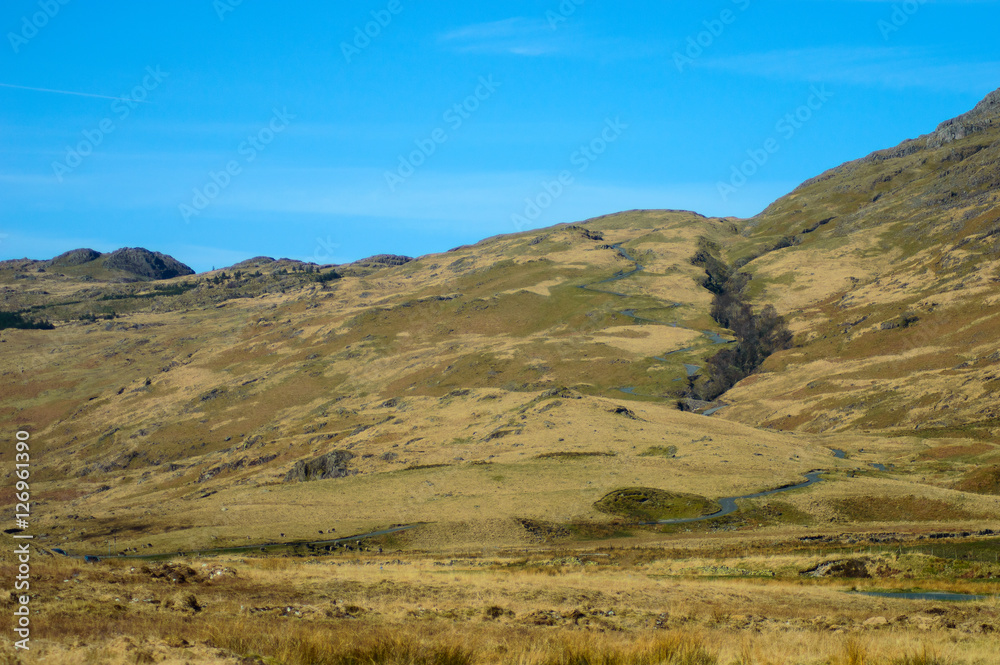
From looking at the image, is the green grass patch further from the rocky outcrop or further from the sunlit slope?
the sunlit slope

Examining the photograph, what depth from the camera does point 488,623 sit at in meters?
22.3

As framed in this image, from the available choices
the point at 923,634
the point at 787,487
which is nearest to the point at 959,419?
the point at 787,487

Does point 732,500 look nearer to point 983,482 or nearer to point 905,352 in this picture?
point 983,482

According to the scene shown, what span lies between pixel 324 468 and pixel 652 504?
46.8m

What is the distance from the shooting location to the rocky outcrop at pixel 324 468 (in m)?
93.2

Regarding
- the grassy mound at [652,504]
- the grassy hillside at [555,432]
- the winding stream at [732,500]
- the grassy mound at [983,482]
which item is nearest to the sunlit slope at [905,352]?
the grassy hillside at [555,432]

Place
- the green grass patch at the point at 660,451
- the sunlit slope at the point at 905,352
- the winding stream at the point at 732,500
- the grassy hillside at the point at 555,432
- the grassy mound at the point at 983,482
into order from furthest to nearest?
the sunlit slope at the point at 905,352 → the green grass patch at the point at 660,451 → the grassy hillside at the point at 555,432 → the grassy mound at the point at 983,482 → the winding stream at the point at 732,500

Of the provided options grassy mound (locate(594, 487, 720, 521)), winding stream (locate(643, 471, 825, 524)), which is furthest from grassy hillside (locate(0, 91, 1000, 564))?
winding stream (locate(643, 471, 825, 524))

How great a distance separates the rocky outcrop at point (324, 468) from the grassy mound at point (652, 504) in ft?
122

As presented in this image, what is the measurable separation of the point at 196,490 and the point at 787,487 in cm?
8663

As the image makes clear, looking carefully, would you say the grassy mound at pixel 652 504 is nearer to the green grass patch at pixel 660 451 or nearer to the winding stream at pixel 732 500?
the winding stream at pixel 732 500

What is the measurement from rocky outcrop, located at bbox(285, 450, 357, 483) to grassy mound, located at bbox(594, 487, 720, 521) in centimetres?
3724

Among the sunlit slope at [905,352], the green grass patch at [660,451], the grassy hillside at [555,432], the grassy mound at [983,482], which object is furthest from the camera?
the sunlit slope at [905,352]

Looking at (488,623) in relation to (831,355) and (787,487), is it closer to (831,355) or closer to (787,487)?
(787,487)
